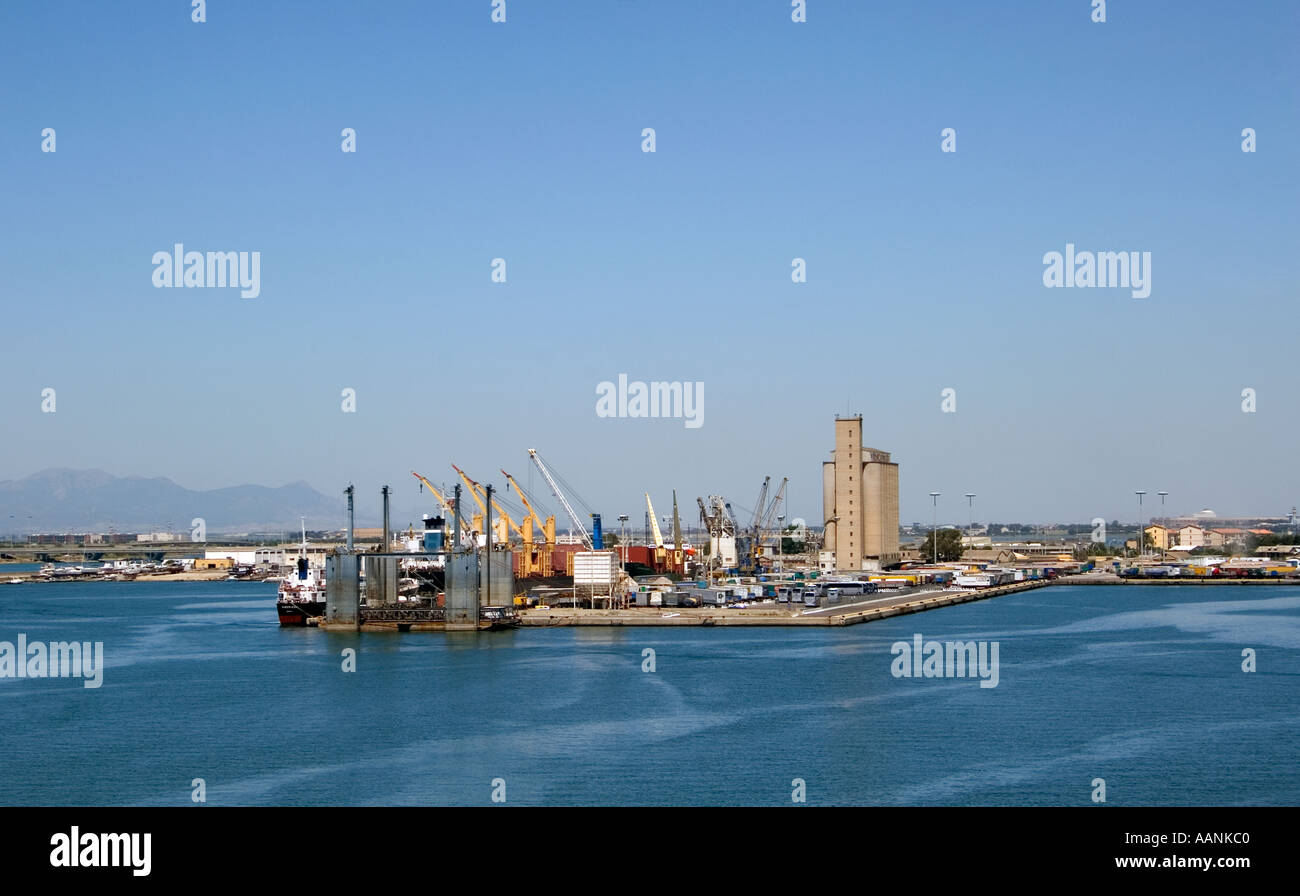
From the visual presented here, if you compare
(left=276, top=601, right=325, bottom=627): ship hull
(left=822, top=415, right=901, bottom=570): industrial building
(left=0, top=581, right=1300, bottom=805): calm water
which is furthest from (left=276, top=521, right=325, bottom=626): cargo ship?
(left=822, top=415, right=901, bottom=570): industrial building

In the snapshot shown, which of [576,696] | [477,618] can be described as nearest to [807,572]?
[477,618]
